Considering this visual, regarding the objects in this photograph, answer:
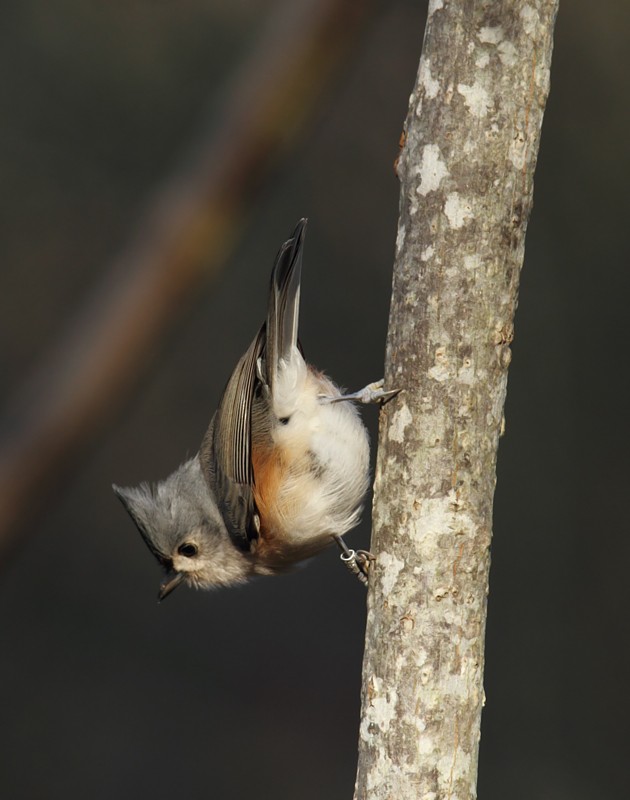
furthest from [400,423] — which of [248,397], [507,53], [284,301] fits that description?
[248,397]

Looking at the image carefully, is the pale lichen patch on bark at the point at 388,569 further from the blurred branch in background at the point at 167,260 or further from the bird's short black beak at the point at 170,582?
the bird's short black beak at the point at 170,582

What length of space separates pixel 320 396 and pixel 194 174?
3.50 ft

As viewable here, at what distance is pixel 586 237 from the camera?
6145 millimetres

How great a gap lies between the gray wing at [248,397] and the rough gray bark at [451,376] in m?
0.85

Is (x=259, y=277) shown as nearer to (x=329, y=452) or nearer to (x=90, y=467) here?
(x=90, y=467)

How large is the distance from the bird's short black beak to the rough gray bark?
1347 millimetres

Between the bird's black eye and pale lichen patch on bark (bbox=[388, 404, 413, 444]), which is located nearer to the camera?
pale lichen patch on bark (bbox=[388, 404, 413, 444])

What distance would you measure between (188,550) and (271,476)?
0.44 m

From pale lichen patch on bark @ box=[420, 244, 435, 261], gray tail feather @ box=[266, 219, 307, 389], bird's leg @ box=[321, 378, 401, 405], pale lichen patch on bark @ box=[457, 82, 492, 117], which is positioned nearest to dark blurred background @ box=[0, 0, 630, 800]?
gray tail feather @ box=[266, 219, 307, 389]

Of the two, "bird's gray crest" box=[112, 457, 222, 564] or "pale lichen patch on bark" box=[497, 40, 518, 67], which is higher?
"pale lichen patch on bark" box=[497, 40, 518, 67]

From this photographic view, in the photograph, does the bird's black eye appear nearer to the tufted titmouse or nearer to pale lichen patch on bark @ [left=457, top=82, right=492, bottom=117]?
the tufted titmouse

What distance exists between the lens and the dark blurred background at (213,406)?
18.7 ft

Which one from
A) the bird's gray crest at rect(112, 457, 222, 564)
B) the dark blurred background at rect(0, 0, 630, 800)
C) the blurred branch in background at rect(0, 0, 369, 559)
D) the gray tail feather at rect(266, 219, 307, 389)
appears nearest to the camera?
the blurred branch in background at rect(0, 0, 369, 559)

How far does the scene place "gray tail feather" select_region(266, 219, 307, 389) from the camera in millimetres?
2664
